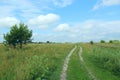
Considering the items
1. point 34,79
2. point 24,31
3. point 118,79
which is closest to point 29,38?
point 24,31

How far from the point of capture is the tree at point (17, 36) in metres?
55.6

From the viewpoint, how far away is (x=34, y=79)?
50.7ft

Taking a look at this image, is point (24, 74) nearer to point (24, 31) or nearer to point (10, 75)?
point (10, 75)

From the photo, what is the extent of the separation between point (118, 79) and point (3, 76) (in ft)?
31.1

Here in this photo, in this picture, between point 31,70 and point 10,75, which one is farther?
point 31,70

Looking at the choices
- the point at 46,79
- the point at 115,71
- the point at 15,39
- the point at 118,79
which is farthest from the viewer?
the point at 15,39

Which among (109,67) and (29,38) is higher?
(29,38)

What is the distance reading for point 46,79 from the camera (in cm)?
1677

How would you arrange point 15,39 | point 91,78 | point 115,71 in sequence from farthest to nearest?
point 15,39, point 115,71, point 91,78

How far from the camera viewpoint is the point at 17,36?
55781 millimetres

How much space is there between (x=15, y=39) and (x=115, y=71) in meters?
34.2

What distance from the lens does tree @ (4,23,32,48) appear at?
2190 inches

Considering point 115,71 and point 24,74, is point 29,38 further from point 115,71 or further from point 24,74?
point 24,74

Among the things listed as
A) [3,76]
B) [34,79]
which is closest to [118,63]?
[34,79]
